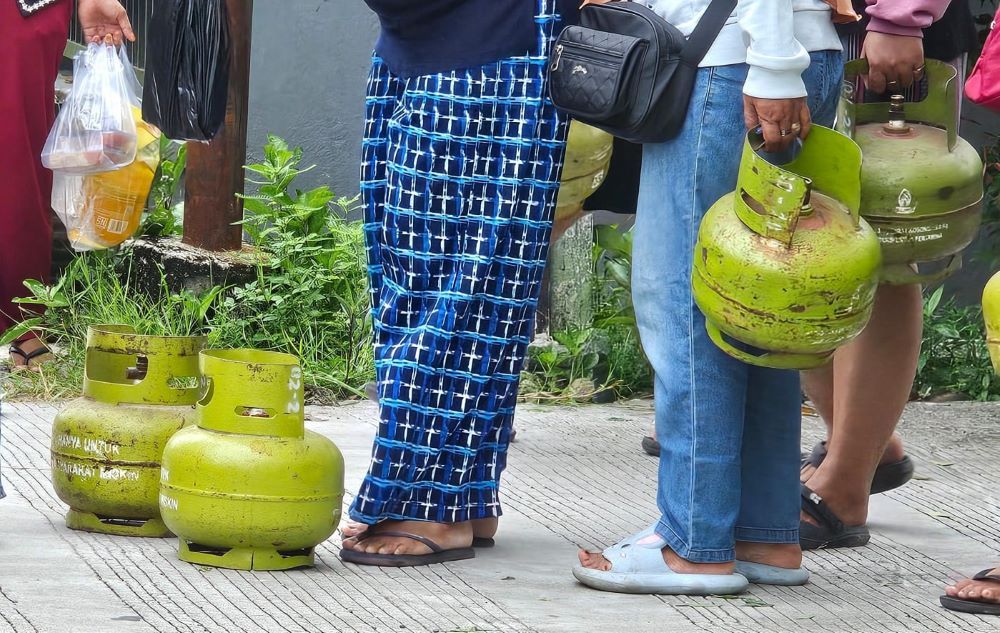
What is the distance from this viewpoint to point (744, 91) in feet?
9.10

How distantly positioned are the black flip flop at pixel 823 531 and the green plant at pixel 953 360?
2387 millimetres

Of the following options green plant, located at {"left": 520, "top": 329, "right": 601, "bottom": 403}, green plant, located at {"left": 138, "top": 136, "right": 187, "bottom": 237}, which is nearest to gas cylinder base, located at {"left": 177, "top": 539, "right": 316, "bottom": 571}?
green plant, located at {"left": 520, "top": 329, "right": 601, "bottom": 403}

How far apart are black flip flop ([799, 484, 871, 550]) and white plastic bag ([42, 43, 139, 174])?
2.30 metres

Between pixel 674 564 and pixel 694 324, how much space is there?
52 centimetres

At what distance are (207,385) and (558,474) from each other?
1.46 m

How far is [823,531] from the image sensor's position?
3582 mm

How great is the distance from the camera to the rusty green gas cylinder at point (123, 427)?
3.26 metres

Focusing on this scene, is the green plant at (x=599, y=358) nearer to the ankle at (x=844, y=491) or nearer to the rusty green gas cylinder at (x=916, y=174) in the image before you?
the ankle at (x=844, y=491)

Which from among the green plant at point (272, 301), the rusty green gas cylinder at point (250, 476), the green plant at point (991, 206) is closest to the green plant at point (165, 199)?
the green plant at point (272, 301)

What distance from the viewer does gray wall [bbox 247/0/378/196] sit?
674 centimetres

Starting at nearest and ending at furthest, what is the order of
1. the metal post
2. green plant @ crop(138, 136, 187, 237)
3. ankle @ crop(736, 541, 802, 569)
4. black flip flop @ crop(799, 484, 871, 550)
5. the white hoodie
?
the white hoodie → ankle @ crop(736, 541, 802, 569) → black flip flop @ crop(799, 484, 871, 550) → the metal post → green plant @ crop(138, 136, 187, 237)

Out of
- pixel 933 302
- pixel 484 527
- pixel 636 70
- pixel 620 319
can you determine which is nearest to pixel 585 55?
pixel 636 70

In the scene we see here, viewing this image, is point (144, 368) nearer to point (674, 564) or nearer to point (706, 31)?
point (674, 564)

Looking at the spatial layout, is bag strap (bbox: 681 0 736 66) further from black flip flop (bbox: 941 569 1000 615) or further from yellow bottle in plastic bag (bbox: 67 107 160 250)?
yellow bottle in plastic bag (bbox: 67 107 160 250)
